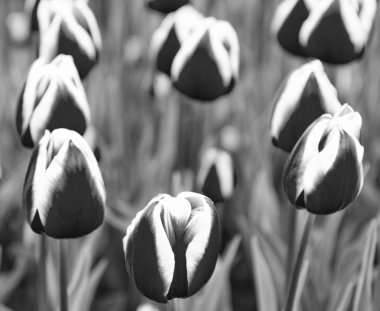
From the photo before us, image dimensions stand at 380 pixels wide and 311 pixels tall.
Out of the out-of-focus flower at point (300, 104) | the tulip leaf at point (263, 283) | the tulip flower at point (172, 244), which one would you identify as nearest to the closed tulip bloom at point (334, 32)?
the out-of-focus flower at point (300, 104)

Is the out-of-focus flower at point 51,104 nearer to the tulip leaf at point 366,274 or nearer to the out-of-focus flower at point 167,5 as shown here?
the tulip leaf at point 366,274

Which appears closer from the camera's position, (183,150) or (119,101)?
(183,150)

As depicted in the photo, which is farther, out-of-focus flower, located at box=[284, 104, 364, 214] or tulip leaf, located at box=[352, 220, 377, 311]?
tulip leaf, located at box=[352, 220, 377, 311]

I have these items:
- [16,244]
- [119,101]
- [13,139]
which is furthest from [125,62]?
[16,244]

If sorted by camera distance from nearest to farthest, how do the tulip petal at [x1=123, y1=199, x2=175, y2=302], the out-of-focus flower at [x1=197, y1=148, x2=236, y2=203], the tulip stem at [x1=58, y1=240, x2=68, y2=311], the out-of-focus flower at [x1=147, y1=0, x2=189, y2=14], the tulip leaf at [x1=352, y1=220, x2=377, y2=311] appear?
the tulip petal at [x1=123, y1=199, x2=175, y2=302], the tulip stem at [x1=58, y1=240, x2=68, y2=311], the tulip leaf at [x1=352, y1=220, x2=377, y2=311], the out-of-focus flower at [x1=197, y1=148, x2=236, y2=203], the out-of-focus flower at [x1=147, y1=0, x2=189, y2=14]

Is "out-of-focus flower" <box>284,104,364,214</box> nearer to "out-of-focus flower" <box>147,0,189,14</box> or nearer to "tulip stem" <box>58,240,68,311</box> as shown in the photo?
"tulip stem" <box>58,240,68,311</box>

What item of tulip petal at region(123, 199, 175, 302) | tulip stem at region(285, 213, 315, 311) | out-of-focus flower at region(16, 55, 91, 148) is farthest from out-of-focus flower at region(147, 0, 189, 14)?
tulip petal at region(123, 199, 175, 302)

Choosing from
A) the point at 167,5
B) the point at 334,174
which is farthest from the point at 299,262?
the point at 167,5

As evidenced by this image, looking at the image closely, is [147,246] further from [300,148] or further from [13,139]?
[13,139]
